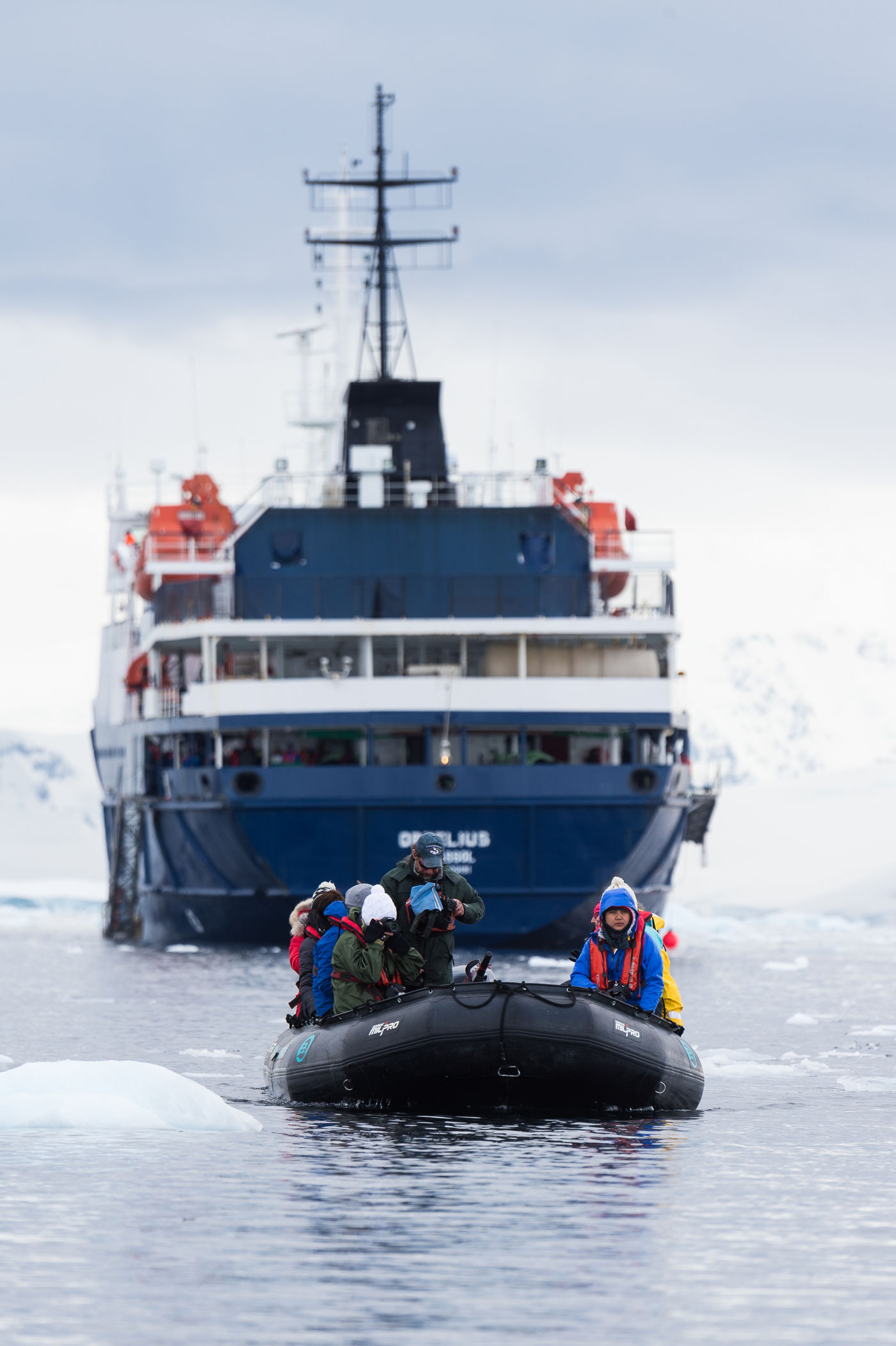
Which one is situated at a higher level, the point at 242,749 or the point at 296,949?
the point at 242,749

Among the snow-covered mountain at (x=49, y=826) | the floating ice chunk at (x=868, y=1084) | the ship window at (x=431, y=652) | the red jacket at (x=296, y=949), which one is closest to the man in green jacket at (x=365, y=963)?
the red jacket at (x=296, y=949)

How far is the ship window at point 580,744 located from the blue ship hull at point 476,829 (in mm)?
1753

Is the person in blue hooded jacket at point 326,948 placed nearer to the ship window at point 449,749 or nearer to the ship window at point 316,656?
the ship window at point 449,749

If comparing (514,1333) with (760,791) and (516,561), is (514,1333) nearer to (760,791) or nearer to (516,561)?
(516,561)

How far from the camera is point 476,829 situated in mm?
38906

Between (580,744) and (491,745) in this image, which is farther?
(580,744)

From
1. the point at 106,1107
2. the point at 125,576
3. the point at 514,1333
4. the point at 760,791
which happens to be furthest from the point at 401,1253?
the point at 760,791

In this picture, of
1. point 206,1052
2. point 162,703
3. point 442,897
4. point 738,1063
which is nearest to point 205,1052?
point 206,1052

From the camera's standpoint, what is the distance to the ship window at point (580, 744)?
4134cm

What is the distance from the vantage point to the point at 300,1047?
18.5 meters

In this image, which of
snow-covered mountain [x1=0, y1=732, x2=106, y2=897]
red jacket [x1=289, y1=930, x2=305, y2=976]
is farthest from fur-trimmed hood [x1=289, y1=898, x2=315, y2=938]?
snow-covered mountain [x1=0, y1=732, x2=106, y2=897]

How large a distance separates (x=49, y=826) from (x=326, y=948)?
105 meters

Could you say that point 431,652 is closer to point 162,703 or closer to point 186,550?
point 186,550

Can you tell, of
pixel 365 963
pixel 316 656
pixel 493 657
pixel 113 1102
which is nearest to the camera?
pixel 113 1102
